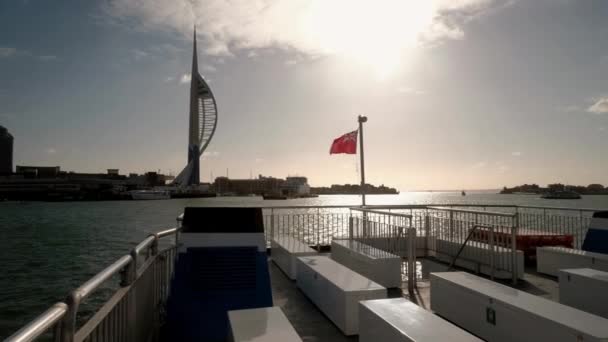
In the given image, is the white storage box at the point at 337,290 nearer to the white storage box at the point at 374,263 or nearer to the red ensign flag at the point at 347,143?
the white storage box at the point at 374,263

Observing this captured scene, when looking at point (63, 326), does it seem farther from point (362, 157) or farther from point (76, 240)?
point (76, 240)

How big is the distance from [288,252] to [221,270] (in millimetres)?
3059

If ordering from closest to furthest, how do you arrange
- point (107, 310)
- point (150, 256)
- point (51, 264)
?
point (107, 310) < point (150, 256) < point (51, 264)

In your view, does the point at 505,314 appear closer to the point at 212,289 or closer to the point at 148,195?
the point at 212,289

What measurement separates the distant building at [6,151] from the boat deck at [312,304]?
177m

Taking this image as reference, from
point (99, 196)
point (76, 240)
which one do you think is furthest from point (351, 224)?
point (99, 196)

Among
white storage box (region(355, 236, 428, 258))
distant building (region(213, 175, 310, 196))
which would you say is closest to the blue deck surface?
white storage box (region(355, 236, 428, 258))

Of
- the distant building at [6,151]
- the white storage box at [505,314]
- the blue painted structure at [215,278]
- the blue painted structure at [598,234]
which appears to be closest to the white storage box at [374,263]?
the white storage box at [505,314]

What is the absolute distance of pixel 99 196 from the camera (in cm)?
9788

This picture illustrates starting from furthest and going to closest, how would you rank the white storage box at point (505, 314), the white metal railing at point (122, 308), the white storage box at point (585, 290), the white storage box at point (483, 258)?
the white storage box at point (483, 258)
the white storage box at point (585, 290)
the white storage box at point (505, 314)
the white metal railing at point (122, 308)

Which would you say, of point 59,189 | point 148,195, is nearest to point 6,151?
point 59,189

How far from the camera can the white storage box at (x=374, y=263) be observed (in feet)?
19.5

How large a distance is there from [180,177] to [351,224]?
8346 centimetres

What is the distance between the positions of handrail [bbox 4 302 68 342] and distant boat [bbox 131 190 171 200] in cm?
10884
